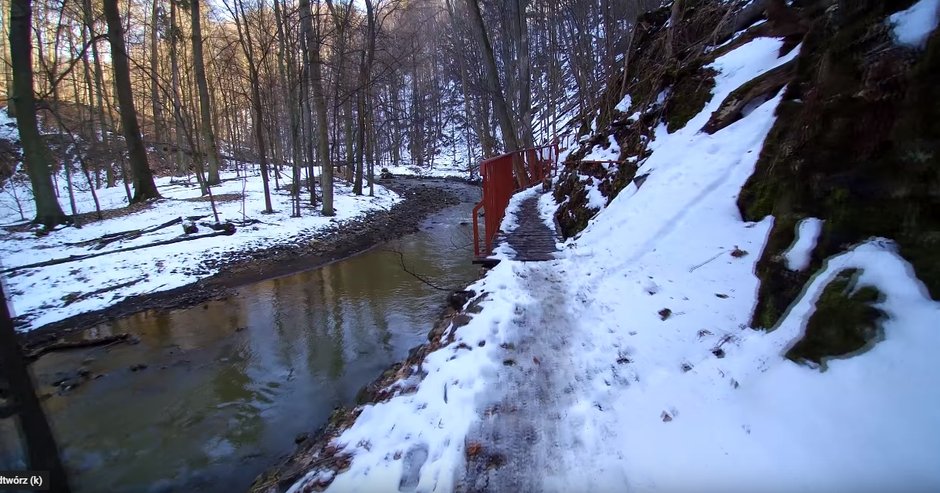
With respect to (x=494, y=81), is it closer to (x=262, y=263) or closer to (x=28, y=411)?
(x=262, y=263)

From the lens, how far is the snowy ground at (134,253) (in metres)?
8.39

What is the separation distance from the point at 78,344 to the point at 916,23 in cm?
1034

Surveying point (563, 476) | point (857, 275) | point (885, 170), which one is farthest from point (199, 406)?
point (885, 170)

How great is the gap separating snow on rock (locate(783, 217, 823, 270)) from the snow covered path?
1.77 meters

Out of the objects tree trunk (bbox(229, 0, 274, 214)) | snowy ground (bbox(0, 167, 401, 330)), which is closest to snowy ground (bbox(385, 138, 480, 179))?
tree trunk (bbox(229, 0, 274, 214))

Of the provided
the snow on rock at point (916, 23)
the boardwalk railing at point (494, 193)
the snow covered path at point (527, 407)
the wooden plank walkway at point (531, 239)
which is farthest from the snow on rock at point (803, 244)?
the boardwalk railing at point (494, 193)

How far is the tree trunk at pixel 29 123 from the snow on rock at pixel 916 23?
54.0 feet

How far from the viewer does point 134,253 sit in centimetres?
1026

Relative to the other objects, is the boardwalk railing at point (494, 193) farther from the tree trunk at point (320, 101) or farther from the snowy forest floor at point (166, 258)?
the tree trunk at point (320, 101)

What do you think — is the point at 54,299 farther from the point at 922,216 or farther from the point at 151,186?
the point at 922,216

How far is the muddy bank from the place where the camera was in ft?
26.0

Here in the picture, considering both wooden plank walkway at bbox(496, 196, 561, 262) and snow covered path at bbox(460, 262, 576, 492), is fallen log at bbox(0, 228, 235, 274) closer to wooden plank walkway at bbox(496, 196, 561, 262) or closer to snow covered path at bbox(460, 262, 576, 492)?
wooden plank walkway at bbox(496, 196, 561, 262)

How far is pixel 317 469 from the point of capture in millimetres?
3223

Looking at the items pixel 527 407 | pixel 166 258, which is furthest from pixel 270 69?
pixel 527 407
